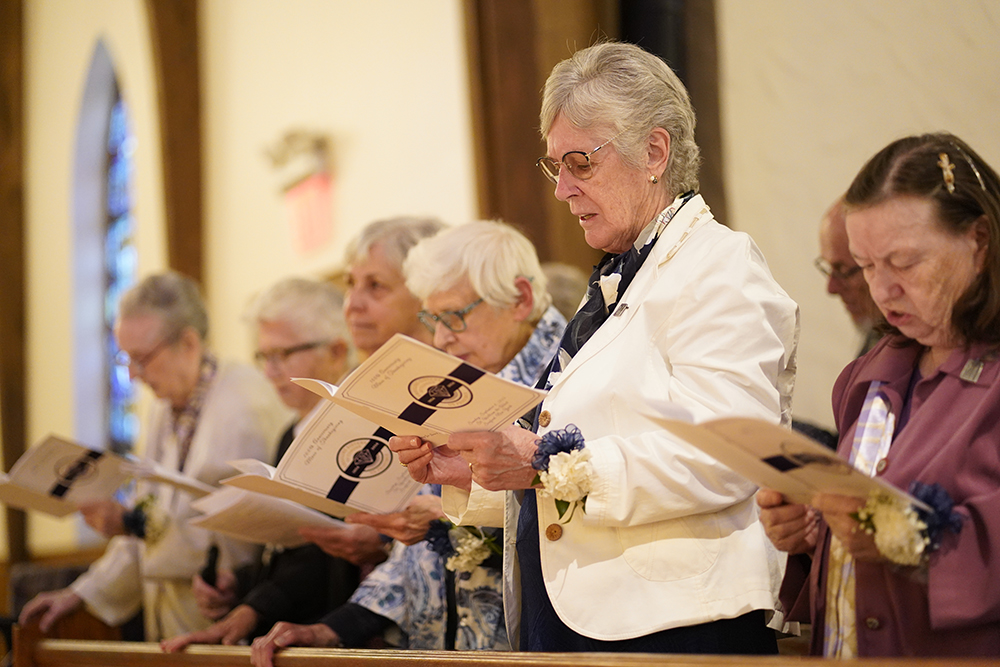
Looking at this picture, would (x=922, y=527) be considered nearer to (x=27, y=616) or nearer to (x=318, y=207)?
(x=27, y=616)

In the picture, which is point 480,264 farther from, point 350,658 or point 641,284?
point 350,658

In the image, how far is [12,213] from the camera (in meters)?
10.6

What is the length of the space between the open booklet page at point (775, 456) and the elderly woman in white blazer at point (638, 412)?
143 mm

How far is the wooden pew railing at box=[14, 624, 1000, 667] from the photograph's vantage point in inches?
59.1

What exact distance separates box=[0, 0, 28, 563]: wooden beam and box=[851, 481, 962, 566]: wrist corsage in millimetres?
9885

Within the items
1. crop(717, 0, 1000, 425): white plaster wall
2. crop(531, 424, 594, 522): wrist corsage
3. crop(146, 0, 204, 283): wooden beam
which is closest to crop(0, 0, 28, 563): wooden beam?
crop(146, 0, 204, 283): wooden beam

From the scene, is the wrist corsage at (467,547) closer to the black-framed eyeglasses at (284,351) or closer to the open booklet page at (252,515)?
the open booklet page at (252,515)

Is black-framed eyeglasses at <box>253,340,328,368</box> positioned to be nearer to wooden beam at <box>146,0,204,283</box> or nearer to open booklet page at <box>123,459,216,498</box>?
open booklet page at <box>123,459,216,498</box>

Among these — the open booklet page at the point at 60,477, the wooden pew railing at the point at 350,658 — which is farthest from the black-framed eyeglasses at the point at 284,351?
the wooden pew railing at the point at 350,658

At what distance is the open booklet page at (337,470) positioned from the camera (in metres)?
2.40

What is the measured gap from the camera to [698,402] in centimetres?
182

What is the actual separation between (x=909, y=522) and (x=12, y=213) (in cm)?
1067

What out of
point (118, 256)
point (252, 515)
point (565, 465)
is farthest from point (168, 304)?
point (118, 256)

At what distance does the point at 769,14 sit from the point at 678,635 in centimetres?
280
